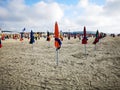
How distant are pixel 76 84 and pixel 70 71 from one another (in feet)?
6.90

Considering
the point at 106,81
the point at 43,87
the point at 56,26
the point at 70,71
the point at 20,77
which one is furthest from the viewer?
the point at 56,26

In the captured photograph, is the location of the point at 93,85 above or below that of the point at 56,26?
below

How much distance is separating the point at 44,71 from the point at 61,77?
148 centimetres

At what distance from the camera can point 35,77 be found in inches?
344

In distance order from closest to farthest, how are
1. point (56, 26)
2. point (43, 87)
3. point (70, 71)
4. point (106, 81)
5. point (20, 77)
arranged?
point (43, 87)
point (106, 81)
point (20, 77)
point (70, 71)
point (56, 26)

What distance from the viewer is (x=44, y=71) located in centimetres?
985

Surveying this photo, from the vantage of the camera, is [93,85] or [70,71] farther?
[70,71]

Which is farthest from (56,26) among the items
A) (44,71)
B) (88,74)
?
(88,74)

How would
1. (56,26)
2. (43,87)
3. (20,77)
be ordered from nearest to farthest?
1. (43,87)
2. (20,77)
3. (56,26)

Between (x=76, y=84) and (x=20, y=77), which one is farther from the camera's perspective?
(x=20, y=77)

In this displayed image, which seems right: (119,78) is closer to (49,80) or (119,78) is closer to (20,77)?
(49,80)

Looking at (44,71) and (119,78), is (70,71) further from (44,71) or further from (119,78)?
(119,78)

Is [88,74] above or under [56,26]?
under

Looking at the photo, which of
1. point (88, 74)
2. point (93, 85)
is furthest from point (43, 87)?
point (88, 74)
